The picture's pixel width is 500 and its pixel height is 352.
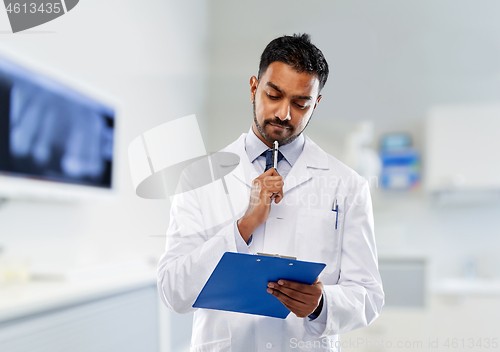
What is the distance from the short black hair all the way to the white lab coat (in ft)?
0.76

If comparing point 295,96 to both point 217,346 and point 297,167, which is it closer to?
point 297,167

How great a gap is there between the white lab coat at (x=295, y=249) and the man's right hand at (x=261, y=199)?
1.3 inches

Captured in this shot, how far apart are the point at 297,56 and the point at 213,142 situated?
1.95 m

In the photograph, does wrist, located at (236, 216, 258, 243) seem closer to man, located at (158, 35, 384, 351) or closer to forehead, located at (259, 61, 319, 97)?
man, located at (158, 35, 384, 351)

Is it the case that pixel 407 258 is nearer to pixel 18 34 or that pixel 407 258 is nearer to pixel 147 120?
pixel 147 120

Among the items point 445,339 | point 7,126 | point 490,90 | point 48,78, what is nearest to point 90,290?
point 7,126

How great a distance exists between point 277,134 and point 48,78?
3.24ft

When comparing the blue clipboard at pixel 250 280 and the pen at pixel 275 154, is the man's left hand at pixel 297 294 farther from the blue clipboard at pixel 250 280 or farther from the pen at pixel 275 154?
the pen at pixel 275 154

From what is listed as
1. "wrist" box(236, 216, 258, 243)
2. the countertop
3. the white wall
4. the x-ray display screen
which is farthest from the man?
the white wall

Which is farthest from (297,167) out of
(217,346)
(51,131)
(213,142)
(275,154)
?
(213,142)

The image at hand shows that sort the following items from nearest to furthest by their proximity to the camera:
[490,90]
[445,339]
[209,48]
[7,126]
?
[7,126] → [445,339] → [490,90] → [209,48]

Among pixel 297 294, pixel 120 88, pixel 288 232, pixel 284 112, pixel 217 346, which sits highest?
pixel 120 88

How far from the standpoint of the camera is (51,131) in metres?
1.52

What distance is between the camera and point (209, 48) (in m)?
2.92
